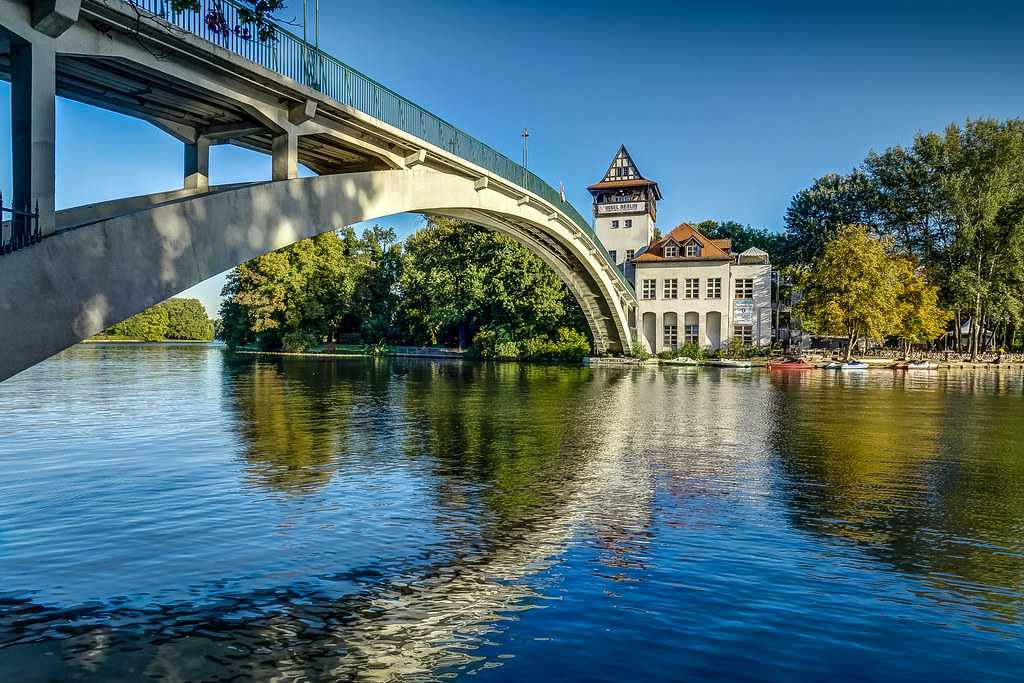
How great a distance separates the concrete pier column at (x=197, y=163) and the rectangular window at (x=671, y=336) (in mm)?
52435

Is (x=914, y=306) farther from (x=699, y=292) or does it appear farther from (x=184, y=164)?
(x=184, y=164)

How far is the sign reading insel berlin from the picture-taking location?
70.2 m

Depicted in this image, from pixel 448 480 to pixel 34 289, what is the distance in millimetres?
6942

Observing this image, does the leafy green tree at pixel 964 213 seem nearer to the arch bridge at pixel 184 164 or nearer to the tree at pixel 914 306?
the tree at pixel 914 306

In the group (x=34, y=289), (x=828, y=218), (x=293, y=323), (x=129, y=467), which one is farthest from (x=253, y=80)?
(x=828, y=218)

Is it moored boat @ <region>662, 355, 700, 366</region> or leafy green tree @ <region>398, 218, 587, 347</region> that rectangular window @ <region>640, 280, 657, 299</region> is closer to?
leafy green tree @ <region>398, 218, 587, 347</region>

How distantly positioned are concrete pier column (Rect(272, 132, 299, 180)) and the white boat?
A: 44.7 metres

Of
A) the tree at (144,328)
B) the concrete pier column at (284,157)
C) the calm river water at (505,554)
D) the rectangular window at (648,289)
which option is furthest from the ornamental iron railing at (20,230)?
the tree at (144,328)

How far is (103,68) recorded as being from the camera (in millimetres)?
13102

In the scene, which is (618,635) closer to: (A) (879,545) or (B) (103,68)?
(A) (879,545)

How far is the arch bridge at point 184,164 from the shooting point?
34.5ft

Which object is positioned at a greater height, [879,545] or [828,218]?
[828,218]

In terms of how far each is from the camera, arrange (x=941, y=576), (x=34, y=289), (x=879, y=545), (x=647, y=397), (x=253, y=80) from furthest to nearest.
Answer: (x=647, y=397) < (x=253, y=80) < (x=34, y=289) < (x=879, y=545) < (x=941, y=576)

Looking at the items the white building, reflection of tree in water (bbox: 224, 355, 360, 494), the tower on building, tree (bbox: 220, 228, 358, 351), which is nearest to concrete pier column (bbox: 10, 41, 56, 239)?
reflection of tree in water (bbox: 224, 355, 360, 494)
